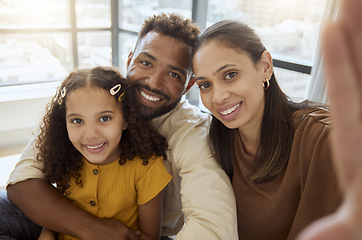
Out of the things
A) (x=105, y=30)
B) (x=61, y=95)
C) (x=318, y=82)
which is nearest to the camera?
(x=61, y=95)

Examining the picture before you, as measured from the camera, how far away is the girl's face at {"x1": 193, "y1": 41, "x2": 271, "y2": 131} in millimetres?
1108

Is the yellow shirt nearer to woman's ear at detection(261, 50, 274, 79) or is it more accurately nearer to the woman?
the woman

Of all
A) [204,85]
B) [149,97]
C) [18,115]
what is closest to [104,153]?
[149,97]

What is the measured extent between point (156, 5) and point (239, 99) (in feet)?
10.5

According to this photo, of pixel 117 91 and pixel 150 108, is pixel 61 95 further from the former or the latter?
pixel 150 108

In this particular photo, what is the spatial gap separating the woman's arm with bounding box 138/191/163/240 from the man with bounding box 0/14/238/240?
0.23 feet

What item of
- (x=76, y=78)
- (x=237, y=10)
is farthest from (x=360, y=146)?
(x=237, y=10)

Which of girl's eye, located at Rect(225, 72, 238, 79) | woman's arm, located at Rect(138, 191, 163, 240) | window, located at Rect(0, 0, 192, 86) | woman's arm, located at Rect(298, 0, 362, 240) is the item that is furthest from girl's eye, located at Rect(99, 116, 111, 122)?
window, located at Rect(0, 0, 192, 86)

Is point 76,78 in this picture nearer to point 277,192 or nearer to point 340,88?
point 277,192

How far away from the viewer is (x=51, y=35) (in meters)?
3.79

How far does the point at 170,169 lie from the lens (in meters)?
1.36

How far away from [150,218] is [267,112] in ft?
2.04

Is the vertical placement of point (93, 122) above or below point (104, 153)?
above

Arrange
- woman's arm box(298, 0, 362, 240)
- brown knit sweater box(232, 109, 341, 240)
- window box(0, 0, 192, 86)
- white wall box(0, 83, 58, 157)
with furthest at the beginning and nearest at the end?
window box(0, 0, 192, 86) < white wall box(0, 83, 58, 157) < brown knit sweater box(232, 109, 341, 240) < woman's arm box(298, 0, 362, 240)
